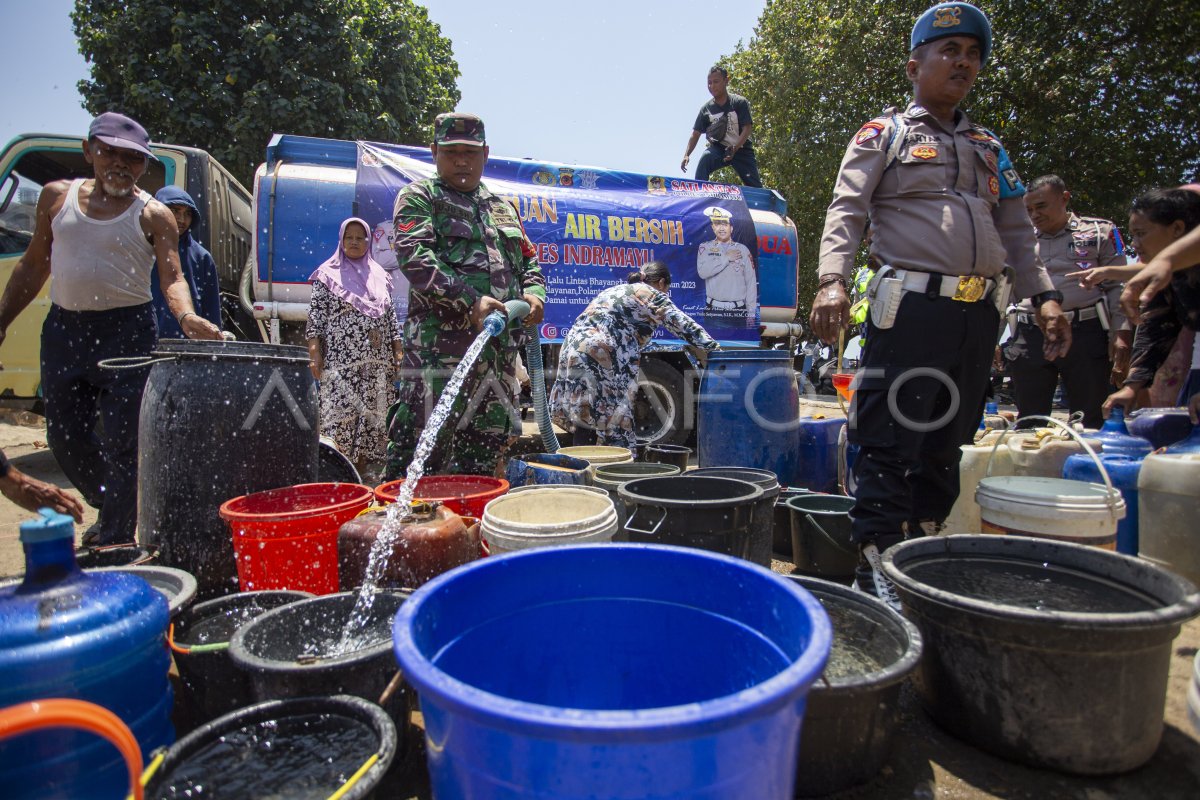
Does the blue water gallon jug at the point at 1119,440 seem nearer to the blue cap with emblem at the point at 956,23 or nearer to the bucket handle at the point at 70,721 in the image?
the blue cap with emblem at the point at 956,23

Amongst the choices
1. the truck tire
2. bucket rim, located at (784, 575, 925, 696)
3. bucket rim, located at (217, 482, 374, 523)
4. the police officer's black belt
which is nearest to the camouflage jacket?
bucket rim, located at (217, 482, 374, 523)

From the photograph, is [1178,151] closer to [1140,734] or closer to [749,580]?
[1140,734]

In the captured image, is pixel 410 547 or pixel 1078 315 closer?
pixel 410 547

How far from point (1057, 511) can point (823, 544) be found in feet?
2.89

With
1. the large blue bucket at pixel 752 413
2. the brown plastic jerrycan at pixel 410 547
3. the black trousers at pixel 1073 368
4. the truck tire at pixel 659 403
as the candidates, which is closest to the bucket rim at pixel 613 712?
the brown plastic jerrycan at pixel 410 547

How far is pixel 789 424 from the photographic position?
12.3 feet

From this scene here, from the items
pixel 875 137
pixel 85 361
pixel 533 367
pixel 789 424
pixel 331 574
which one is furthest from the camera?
pixel 789 424

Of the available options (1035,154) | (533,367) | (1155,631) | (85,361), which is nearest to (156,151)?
(85,361)

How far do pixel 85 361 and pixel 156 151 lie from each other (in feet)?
11.6

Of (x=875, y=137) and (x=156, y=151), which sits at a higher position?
(x=156, y=151)

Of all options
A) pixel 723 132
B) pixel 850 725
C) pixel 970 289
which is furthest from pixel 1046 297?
pixel 723 132

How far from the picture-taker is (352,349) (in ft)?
13.0

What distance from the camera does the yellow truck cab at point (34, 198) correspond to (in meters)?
4.84

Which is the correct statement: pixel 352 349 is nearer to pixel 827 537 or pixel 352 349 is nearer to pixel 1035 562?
pixel 827 537
